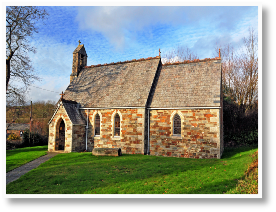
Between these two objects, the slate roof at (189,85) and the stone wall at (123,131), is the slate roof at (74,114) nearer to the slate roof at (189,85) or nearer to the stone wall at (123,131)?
the stone wall at (123,131)

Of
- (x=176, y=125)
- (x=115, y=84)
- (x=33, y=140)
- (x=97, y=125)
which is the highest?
(x=115, y=84)

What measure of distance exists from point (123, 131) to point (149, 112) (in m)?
2.94

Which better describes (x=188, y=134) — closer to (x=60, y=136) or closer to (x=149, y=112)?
(x=149, y=112)

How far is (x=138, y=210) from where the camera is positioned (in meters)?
5.80

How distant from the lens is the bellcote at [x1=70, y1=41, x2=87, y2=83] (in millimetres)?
24328

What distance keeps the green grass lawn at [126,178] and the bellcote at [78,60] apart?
45.8 ft

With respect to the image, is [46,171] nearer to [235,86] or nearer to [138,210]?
[138,210]

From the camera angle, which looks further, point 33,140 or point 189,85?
point 33,140

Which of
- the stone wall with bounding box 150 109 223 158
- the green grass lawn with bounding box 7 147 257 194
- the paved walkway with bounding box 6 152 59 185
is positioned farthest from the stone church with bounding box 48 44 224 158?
the paved walkway with bounding box 6 152 59 185

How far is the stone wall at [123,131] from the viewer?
16500 mm

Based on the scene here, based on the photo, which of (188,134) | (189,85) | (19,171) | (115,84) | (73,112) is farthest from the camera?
(115,84)

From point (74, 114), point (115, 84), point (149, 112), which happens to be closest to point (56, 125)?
point (74, 114)

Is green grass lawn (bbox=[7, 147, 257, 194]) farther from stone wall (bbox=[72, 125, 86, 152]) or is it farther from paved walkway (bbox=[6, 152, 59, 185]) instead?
stone wall (bbox=[72, 125, 86, 152])

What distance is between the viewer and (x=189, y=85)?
675 inches
